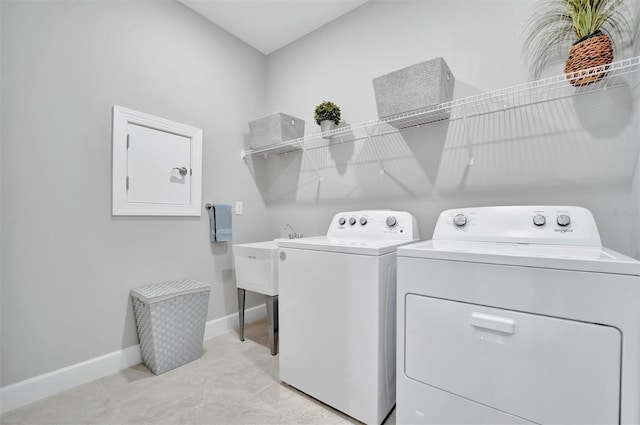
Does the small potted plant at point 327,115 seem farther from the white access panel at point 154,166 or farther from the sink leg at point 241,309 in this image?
the sink leg at point 241,309

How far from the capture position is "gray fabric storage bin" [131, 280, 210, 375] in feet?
5.40

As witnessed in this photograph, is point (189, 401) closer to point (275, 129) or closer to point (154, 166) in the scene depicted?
point (154, 166)

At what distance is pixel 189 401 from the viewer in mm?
1428

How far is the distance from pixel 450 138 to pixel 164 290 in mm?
2028

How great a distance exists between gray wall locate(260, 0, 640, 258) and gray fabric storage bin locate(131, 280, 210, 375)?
3.43 ft

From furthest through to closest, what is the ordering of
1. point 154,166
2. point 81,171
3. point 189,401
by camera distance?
point 154,166, point 81,171, point 189,401

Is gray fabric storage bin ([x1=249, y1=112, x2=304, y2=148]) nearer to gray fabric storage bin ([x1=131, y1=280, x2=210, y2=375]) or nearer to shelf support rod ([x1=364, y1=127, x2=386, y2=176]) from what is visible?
shelf support rod ([x1=364, y1=127, x2=386, y2=176])

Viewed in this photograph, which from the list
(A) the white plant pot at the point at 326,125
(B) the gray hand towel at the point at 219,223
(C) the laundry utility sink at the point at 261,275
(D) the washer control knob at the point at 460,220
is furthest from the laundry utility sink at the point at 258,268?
(D) the washer control knob at the point at 460,220

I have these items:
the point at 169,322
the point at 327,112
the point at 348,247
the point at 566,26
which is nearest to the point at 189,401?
the point at 169,322

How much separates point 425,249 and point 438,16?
1.58 meters

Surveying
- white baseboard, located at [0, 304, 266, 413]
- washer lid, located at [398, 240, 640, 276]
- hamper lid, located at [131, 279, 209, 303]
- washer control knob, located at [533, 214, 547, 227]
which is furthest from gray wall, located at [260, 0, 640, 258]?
white baseboard, located at [0, 304, 266, 413]

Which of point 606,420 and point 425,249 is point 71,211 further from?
point 606,420

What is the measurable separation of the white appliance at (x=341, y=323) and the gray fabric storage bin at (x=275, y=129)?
1.08 metres

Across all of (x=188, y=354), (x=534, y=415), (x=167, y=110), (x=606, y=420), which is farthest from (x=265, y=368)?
(x=167, y=110)
